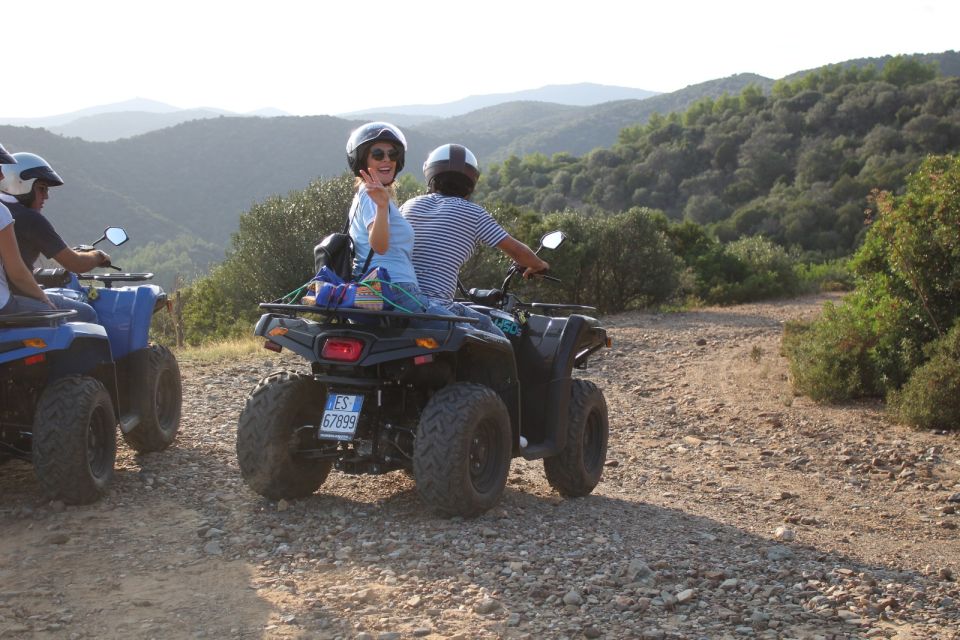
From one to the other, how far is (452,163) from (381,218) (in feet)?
2.24

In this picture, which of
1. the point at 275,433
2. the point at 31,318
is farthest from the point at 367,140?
the point at 31,318

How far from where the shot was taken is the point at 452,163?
5445 mm

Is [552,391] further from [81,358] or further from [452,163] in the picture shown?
[81,358]

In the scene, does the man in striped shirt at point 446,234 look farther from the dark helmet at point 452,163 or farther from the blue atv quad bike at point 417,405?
the blue atv quad bike at point 417,405

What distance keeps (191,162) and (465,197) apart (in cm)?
8899

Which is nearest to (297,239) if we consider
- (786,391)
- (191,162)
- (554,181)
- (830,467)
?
(786,391)

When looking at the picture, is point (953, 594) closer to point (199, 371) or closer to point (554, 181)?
point (199, 371)

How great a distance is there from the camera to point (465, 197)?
5609mm

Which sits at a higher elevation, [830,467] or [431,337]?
[431,337]

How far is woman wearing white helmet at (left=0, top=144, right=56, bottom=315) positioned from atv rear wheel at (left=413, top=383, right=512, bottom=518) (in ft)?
7.17

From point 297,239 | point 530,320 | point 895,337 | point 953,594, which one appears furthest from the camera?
point 297,239

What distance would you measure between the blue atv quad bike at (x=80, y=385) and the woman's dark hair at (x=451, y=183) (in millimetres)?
2025

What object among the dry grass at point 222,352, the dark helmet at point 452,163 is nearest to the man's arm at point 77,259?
the dark helmet at point 452,163

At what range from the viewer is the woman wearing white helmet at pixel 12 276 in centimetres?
527
